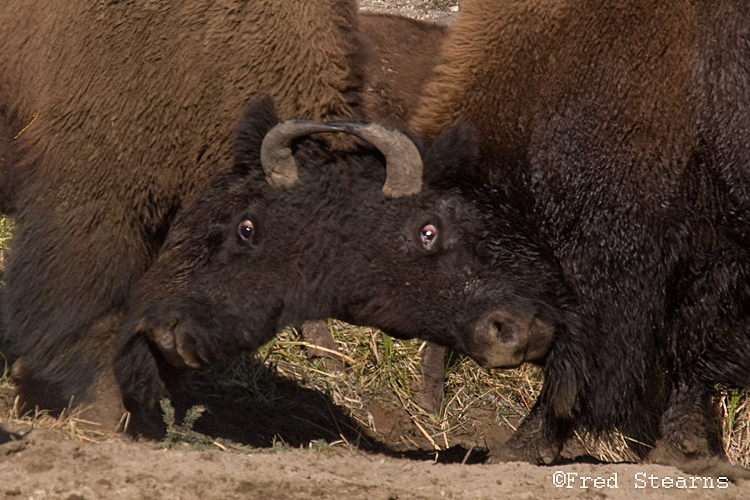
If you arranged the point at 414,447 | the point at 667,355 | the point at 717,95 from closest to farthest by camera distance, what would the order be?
the point at 717,95 → the point at 667,355 → the point at 414,447

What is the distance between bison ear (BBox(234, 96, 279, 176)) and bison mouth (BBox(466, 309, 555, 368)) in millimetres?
1248

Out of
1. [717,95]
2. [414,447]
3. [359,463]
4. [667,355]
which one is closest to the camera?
[359,463]

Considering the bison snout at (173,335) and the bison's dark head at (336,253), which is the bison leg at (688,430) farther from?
the bison snout at (173,335)

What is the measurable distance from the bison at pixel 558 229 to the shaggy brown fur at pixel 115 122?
0.58ft

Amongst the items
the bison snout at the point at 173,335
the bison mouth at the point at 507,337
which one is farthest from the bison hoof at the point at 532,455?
the bison snout at the point at 173,335

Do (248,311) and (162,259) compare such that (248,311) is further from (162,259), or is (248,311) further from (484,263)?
(484,263)

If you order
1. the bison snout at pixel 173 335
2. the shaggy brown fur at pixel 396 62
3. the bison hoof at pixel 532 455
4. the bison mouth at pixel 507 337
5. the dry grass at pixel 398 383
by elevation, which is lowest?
the dry grass at pixel 398 383

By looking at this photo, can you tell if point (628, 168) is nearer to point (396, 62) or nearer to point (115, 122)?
point (396, 62)

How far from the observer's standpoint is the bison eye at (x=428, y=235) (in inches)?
171

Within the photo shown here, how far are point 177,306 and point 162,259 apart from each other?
24 centimetres

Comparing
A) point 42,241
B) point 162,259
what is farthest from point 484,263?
point 42,241

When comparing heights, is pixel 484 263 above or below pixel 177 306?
above

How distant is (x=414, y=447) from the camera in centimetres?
A: 536

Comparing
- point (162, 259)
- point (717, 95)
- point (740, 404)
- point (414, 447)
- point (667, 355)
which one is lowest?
point (414, 447)
